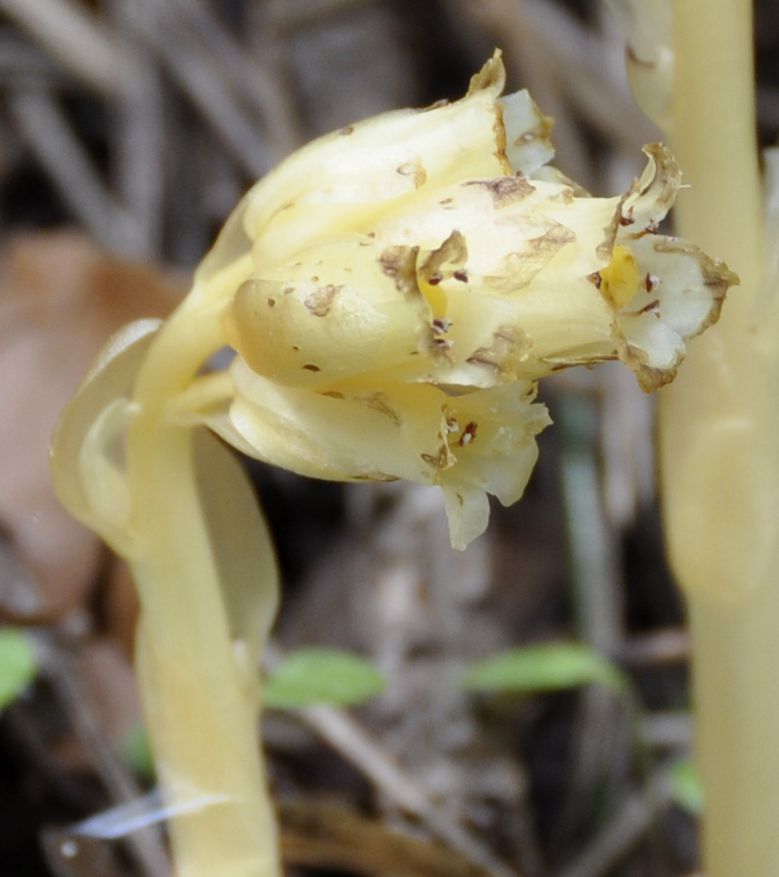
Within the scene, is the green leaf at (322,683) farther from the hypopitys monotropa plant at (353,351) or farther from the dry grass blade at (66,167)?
the dry grass blade at (66,167)

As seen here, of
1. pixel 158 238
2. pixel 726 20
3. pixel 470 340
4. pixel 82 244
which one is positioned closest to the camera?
pixel 470 340

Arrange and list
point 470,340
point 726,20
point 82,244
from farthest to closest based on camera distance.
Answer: point 82,244 → point 726,20 → point 470,340

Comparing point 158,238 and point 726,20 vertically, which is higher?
point 726,20

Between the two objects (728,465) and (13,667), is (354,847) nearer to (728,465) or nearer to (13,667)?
(13,667)

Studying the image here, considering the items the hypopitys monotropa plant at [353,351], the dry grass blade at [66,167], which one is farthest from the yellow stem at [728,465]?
the dry grass blade at [66,167]

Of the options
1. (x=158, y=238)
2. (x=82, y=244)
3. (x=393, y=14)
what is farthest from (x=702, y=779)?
(x=393, y=14)

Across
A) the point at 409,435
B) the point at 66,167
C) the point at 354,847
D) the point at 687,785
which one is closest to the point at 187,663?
the point at 409,435

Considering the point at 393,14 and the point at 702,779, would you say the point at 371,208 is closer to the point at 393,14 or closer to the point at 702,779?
the point at 702,779

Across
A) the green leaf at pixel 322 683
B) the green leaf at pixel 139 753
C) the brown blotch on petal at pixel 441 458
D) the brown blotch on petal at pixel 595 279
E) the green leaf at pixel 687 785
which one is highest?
the brown blotch on petal at pixel 595 279
